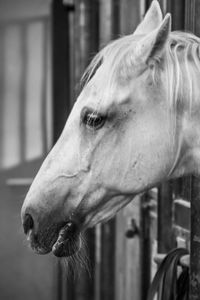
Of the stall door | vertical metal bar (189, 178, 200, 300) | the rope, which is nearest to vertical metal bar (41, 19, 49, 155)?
the stall door

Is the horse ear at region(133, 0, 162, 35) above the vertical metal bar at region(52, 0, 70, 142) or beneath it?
above

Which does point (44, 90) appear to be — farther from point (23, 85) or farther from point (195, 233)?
point (195, 233)

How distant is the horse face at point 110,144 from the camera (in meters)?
1.79

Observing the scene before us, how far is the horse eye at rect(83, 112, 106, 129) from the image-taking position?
1.78 meters

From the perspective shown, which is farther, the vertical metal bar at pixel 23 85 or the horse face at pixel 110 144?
the vertical metal bar at pixel 23 85

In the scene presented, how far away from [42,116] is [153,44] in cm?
225

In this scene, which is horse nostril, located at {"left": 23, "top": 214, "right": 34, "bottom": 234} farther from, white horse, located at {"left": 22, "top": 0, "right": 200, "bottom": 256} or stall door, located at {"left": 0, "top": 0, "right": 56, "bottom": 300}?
stall door, located at {"left": 0, "top": 0, "right": 56, "bottom": 300}

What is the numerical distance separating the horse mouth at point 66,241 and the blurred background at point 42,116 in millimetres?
1691

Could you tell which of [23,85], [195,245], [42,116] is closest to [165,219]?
[195,245]

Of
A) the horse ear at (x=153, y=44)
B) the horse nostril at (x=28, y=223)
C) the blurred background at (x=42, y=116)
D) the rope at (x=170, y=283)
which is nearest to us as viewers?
the horse ear at (x=153, y=44)

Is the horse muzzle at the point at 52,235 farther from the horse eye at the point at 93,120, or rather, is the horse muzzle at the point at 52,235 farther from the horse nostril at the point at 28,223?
the horse eye at the point at 93,120

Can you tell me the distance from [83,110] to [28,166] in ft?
7.36

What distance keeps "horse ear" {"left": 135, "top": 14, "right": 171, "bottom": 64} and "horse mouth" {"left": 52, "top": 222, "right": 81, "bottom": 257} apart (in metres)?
0.50

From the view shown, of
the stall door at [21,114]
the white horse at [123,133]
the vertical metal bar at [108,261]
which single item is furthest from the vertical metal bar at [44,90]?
the white horse at [123,133]
